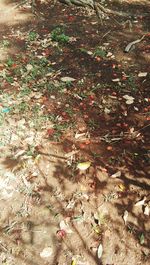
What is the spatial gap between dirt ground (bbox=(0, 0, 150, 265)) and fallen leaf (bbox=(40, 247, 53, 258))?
12mm

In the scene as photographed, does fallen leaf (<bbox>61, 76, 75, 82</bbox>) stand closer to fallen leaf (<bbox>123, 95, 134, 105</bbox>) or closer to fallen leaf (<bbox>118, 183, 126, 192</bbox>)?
fallen leaf (<bbox>123, 95, 134, 105</bbox>)

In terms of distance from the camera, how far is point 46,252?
A: 11.4 ft

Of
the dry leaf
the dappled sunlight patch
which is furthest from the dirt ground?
the dappled sunlight patch

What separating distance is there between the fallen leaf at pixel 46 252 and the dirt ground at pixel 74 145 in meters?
0.01

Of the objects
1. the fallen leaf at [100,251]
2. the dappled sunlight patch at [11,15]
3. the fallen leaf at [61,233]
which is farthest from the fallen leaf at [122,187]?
the dappled sunlight patch at [11,15]

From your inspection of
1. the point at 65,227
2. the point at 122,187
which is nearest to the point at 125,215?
the point at 122,187

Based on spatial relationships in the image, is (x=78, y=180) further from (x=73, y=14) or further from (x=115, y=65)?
(x=73, y=14)

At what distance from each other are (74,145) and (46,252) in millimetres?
1675

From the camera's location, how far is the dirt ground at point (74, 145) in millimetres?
3588

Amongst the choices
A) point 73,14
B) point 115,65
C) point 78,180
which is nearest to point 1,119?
point 78,180

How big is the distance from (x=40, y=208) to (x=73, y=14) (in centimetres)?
590

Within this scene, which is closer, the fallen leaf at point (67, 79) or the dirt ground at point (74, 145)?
the dirt ground at point (74, 145)

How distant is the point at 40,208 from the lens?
3.87m

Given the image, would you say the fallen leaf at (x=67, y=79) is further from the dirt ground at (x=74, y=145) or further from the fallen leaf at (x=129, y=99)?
the fallen leaf at (x=129, y=99)
